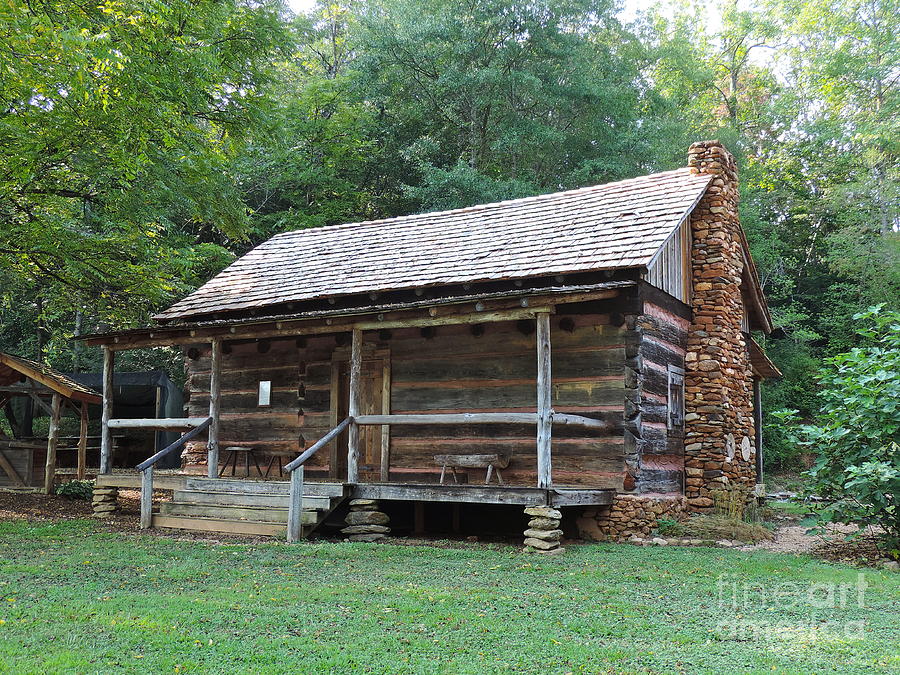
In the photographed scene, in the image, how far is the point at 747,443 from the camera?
15828 millimetres

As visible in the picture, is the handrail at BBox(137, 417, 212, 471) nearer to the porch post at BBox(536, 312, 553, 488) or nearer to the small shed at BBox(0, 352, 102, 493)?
the small shed at BBox(0, 352, 102, 493)

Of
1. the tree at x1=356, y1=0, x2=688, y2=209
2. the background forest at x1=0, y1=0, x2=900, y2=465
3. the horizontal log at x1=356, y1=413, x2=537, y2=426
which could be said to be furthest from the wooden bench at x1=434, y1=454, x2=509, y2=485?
the tree at x1=356, y1=0, x2=688, y2=209

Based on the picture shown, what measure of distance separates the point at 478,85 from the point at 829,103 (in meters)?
13.5

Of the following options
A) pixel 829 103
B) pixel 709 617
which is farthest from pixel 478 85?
pixel 709 617

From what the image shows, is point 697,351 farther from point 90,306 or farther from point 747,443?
point 90,306

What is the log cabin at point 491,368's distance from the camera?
11.7m

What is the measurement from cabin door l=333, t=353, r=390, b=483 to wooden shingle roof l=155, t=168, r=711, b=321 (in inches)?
52.0

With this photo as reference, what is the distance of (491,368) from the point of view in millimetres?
13086

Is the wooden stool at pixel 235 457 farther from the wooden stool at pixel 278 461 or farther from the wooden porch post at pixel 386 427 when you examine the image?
the wooden porch post at pixel 386 427

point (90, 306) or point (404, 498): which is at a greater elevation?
point (90, 306)

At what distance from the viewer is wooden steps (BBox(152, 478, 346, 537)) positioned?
38.3 feet

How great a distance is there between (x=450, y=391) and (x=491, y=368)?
2.67ft

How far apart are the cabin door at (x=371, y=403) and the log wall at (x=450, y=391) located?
0.21ft

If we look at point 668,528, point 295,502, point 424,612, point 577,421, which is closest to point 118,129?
point 295,502
